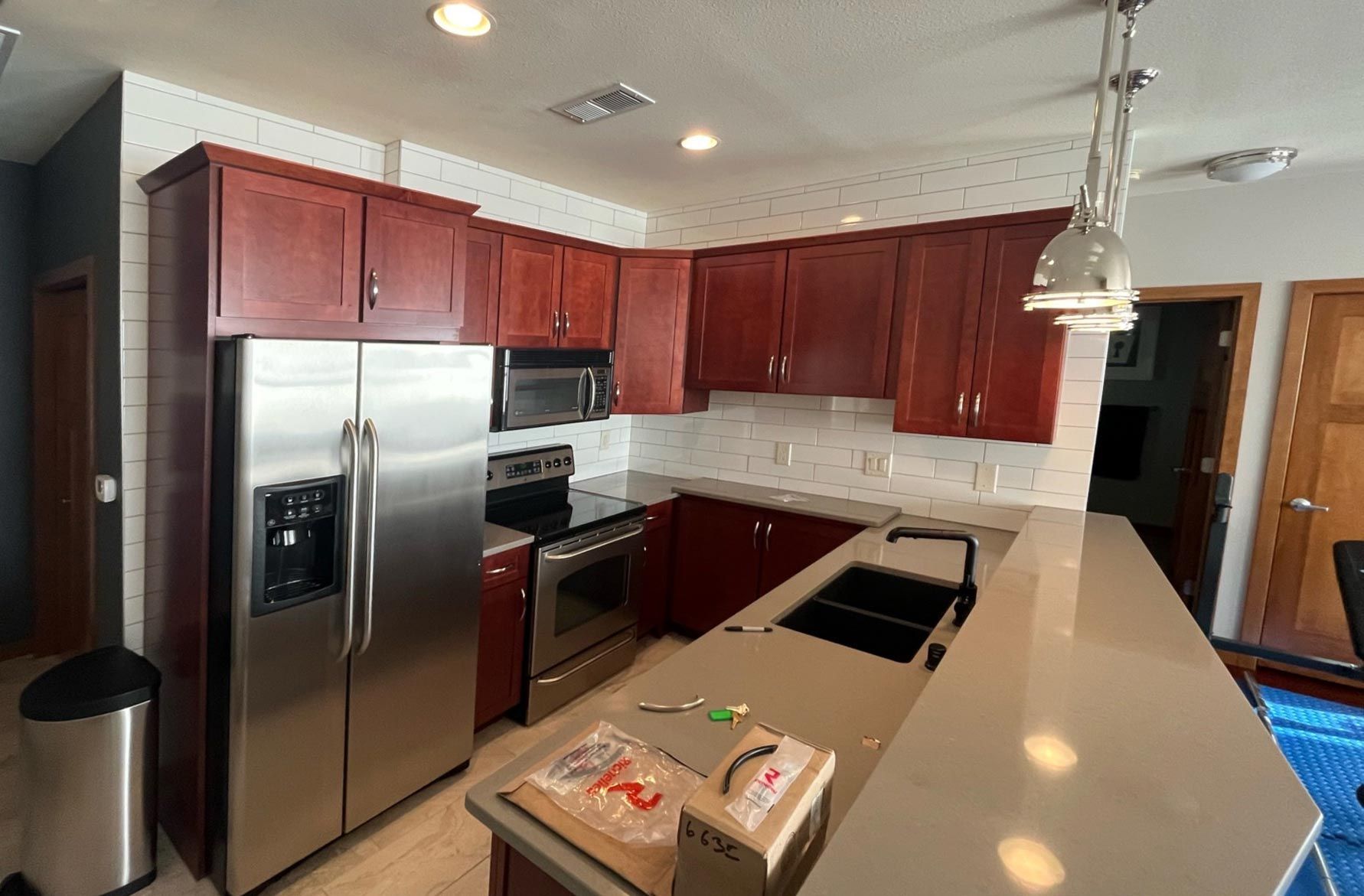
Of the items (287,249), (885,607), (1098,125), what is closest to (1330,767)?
(885,607)

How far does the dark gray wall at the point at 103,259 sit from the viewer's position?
213 centimetres

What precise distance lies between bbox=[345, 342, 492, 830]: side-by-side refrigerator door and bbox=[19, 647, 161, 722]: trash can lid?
0.58 metres

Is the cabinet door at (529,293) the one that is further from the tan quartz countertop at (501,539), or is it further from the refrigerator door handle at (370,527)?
the refrigerator door handle at (370,527)

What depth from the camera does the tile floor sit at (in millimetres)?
1922

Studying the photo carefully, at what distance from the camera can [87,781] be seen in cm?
178

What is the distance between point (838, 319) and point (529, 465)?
1608 mm

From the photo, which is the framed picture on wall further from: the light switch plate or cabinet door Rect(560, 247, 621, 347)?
cabinet door Rect(560, 247, 621, 347)

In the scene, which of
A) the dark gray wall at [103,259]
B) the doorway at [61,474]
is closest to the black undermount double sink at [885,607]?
the dark gray wall at [103,259]

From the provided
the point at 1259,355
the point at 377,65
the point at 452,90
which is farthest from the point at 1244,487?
the point at 377,65

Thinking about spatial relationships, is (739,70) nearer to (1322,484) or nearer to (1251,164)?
(1251,164)

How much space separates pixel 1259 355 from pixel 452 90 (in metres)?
3.89

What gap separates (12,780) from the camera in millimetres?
2301

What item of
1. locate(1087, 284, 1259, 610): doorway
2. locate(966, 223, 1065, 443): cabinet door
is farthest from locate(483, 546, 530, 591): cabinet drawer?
locate(1087, 284, 1259, 610): doorway

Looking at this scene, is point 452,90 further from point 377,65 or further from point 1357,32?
point 1357,32
